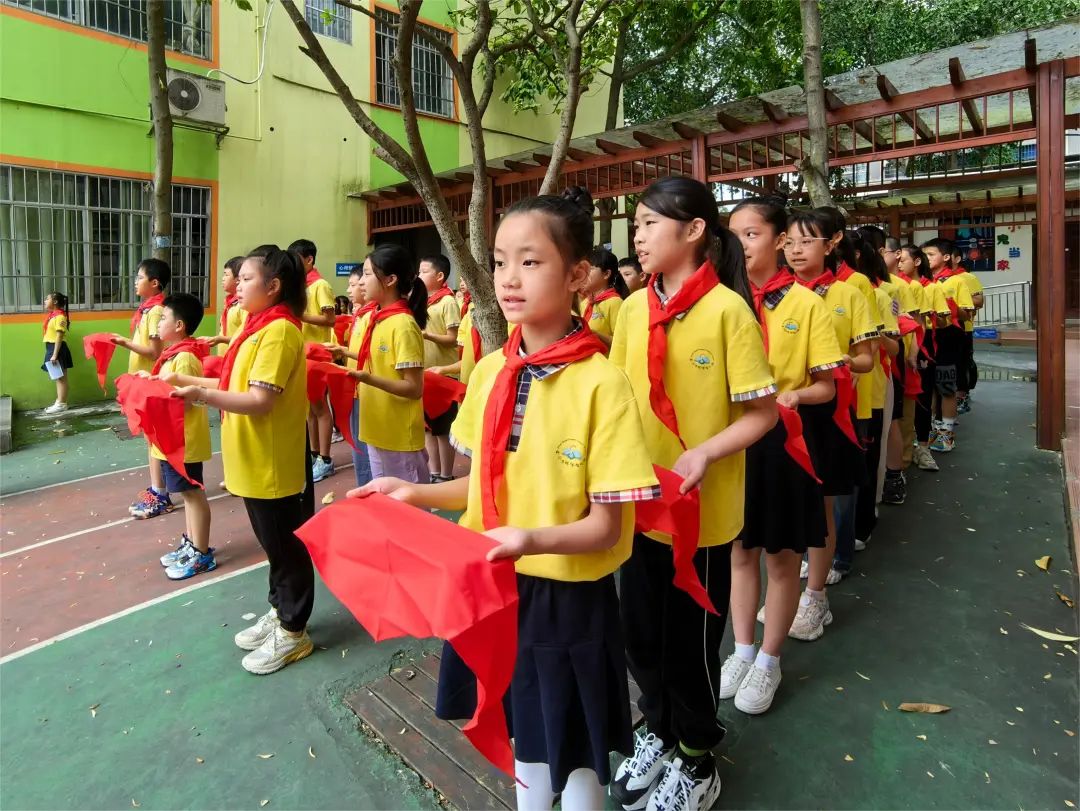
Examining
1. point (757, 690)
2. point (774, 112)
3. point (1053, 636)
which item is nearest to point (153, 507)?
point (757, 690)

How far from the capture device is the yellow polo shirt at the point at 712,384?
1.74 metres

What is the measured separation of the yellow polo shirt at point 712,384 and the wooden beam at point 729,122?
5.54 meters

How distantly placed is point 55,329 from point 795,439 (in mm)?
8972

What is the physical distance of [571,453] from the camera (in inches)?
53.8

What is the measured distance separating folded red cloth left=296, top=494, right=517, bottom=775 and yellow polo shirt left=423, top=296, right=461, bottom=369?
147 inches

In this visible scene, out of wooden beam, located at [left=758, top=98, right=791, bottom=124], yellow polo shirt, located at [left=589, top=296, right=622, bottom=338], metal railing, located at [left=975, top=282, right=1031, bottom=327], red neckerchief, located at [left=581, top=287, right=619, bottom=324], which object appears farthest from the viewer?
metal railing, located at [left=975, top=282, right=1031, bottom=327]

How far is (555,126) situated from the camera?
14.4 meters

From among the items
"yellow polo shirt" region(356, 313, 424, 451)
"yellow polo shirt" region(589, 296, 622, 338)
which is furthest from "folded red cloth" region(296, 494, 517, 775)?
"yellow polo shirt" region(589, 296, 622, 338)

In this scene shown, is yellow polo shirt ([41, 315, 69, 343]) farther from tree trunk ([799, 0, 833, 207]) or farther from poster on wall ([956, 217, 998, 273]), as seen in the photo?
poster on wall ([956, 217, 998, 273])

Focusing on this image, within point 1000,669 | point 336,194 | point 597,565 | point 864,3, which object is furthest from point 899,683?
point 864,3

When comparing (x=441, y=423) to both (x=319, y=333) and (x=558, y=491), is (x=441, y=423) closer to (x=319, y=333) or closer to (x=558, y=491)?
(x=319, y=333)

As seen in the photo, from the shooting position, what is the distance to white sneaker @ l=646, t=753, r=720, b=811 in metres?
1.81

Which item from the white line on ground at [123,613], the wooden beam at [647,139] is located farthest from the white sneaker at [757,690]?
the wooden beam at [647,139]

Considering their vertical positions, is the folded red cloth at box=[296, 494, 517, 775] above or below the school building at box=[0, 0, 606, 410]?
below
